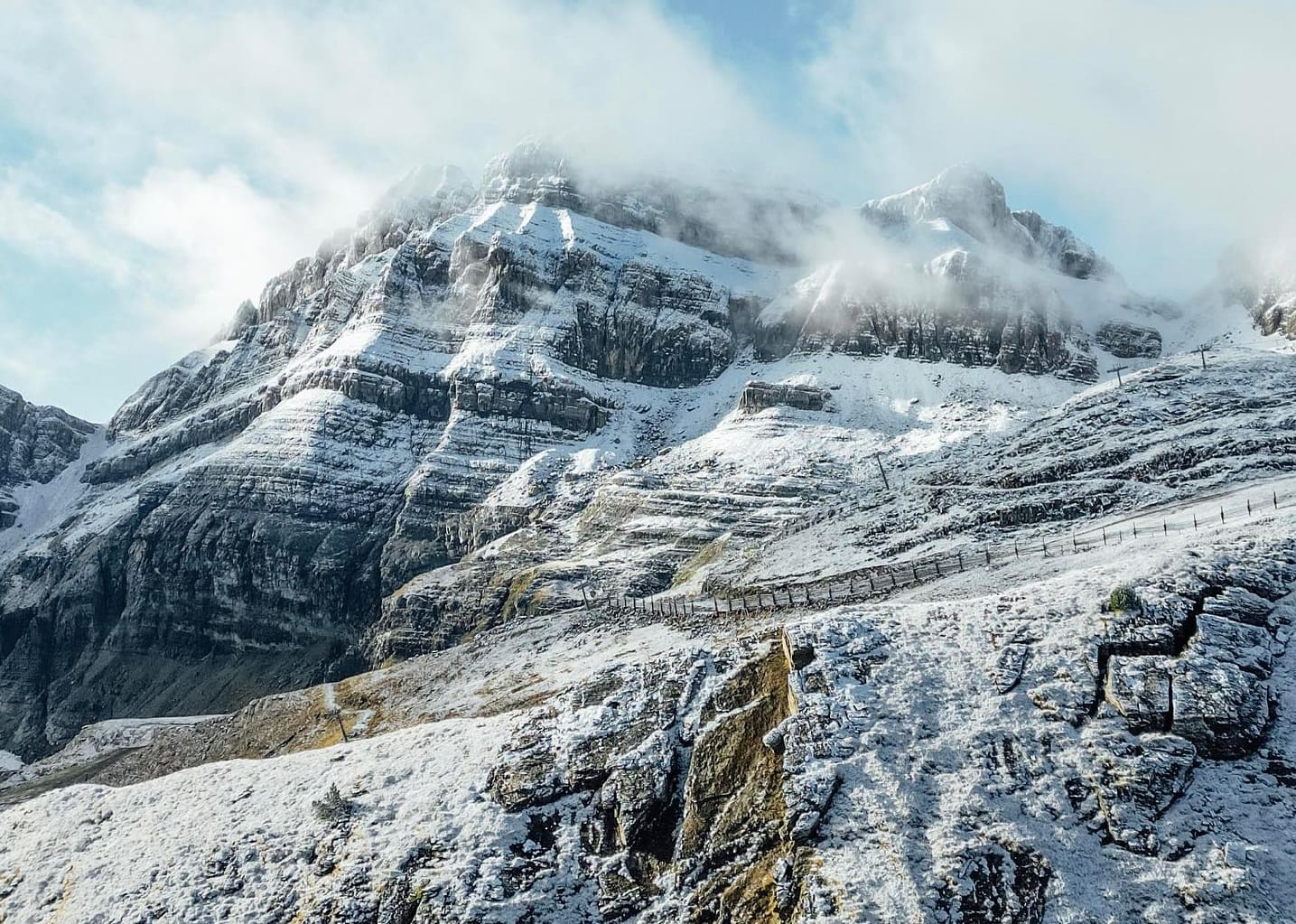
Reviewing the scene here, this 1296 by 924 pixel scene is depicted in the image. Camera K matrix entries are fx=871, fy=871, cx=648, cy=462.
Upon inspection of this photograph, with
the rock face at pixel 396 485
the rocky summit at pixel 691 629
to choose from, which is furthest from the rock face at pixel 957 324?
the rocky summit at pixel 691 629

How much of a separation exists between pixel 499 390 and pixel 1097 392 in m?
108

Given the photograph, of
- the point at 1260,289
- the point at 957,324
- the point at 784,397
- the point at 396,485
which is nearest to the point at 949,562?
the point at 784,397

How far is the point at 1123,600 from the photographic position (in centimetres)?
3019

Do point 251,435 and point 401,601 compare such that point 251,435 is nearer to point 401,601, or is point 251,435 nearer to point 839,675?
point 401,601

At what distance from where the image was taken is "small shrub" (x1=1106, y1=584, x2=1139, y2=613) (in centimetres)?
3009

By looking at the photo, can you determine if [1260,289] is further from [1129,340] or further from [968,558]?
[968,558]

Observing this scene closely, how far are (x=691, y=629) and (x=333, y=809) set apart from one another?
Result: 96.5 feet

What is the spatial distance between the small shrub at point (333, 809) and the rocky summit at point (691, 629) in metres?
0.27

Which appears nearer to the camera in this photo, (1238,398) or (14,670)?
(1238,398)

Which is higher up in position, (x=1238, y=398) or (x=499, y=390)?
(x=499, y=390)

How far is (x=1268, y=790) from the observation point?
2405 cm

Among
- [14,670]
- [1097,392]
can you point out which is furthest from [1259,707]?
[14,670]

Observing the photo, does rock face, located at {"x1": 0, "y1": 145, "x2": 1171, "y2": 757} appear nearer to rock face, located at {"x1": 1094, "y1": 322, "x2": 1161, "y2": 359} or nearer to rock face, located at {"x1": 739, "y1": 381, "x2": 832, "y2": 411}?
rock face, located at {"x1": 739, "y1": 381, "x2": 832, "y2": 411}

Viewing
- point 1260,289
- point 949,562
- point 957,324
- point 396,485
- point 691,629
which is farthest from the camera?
point 957,324
